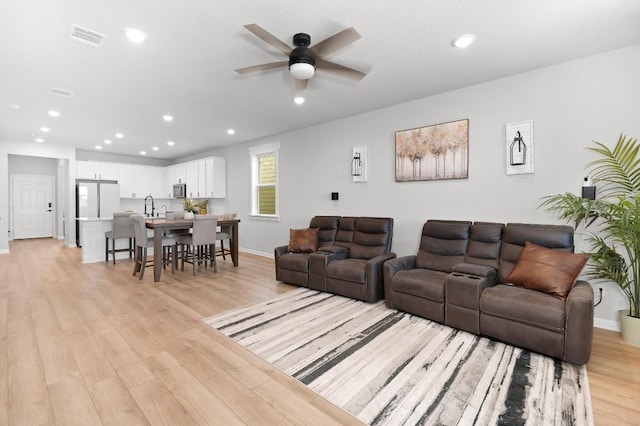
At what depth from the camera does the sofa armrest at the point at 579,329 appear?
217 centimetres

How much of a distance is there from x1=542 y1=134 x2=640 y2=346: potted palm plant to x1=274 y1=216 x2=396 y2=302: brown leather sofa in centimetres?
200

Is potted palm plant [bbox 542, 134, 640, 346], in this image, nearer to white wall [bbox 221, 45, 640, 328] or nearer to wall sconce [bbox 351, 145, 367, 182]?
white wall [bbox 221, 45, 640, 328]

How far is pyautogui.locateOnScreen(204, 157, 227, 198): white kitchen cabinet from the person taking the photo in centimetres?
746

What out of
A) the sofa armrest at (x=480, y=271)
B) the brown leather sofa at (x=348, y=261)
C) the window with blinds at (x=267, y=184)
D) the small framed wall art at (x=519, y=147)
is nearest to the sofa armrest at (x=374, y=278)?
the brown leather sofa at (x=348, y=261)

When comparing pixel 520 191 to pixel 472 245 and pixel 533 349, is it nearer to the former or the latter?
pixel 472 245

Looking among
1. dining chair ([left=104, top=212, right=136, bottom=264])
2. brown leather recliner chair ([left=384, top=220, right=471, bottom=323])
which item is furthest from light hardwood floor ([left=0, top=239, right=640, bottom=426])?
dining chair ([left=104, top=212, right=136, bottom=264])

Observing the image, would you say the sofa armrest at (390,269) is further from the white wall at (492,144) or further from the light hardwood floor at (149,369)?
the light hardwood floor at (149,369)

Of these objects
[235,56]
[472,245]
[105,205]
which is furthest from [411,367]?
[105,205]

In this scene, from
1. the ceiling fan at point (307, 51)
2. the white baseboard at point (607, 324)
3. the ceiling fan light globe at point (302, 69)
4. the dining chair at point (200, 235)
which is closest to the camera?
the ceiling fan at point (307, 51)

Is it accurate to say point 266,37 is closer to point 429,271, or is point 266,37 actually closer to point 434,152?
point 434,152

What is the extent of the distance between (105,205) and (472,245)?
8.71m

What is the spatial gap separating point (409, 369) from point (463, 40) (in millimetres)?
2771

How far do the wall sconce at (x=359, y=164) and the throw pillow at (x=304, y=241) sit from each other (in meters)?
1.10

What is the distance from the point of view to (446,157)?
388 centimetres
